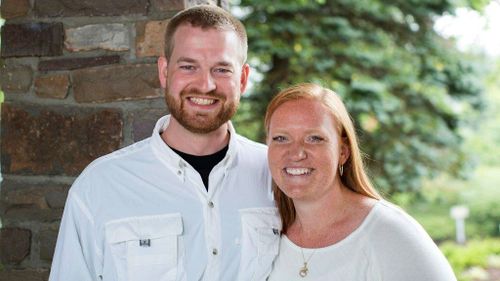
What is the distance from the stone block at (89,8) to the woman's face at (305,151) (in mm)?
824

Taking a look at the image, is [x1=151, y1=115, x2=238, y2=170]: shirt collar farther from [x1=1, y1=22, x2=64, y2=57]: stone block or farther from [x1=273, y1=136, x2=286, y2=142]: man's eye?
[x1=1, y1=22, x2=64, y2=57]: stone block

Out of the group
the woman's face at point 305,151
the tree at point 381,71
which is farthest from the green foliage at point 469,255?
the woman's face at point 305,151

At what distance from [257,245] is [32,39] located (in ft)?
3.87

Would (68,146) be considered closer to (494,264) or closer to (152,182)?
(152,182)

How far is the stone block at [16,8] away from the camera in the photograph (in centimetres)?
248

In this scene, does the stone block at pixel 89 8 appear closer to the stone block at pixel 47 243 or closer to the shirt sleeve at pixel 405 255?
the stone block at pixel 47 243

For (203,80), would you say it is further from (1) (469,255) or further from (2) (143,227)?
(1) (469,255)

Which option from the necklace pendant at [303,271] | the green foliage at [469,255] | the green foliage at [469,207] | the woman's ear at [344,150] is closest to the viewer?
the necklace pendant at [303,271]

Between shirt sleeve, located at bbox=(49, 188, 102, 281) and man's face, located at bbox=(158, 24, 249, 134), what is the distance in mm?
380

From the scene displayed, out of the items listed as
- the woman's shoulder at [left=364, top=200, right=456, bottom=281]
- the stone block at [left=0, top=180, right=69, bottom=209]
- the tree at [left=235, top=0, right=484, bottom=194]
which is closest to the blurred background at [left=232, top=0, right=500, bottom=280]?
the tree at [left=235, top=0, right=484, bottom=194]

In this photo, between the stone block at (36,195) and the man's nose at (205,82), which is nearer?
the man's nose at (205,82)

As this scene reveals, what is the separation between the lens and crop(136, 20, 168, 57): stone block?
7.86 ft

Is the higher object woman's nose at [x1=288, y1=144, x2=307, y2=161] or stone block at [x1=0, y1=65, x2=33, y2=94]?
stone block at [x1=0, y1=65, x2=33, y2=94]

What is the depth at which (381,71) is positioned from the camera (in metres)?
6.11
